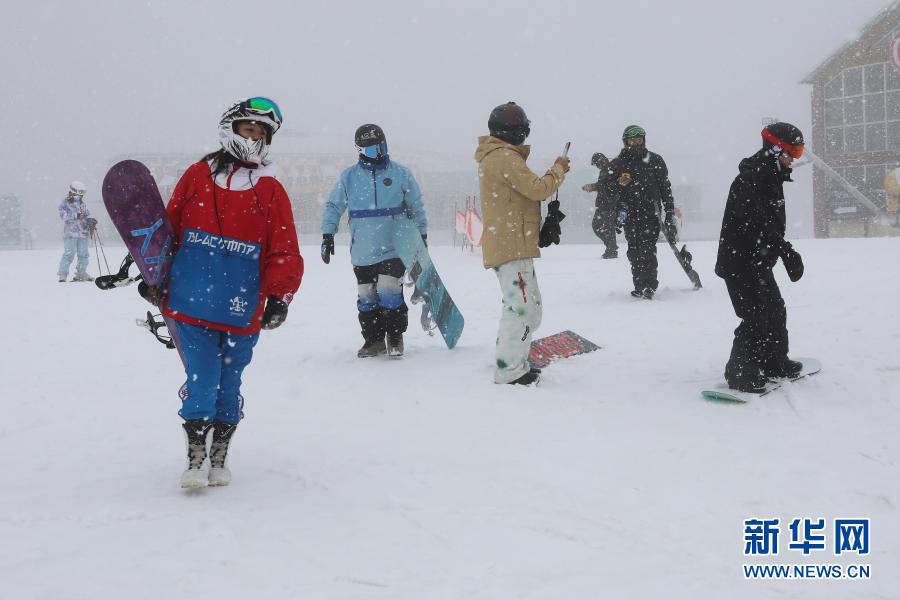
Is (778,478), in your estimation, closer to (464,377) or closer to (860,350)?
(464,377)

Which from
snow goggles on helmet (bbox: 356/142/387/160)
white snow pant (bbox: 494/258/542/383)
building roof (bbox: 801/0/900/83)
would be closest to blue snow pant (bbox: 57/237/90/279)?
snow goggles on helmet (bbox: 356/142/387/160)

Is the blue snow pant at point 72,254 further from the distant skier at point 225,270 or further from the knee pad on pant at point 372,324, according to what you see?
the distant skier at point 225,270

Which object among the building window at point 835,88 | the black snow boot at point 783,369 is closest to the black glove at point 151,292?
the black snow boot at point 783,369

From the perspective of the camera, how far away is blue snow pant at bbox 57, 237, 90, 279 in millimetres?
13227

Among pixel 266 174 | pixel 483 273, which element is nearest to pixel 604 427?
pixel 266 174

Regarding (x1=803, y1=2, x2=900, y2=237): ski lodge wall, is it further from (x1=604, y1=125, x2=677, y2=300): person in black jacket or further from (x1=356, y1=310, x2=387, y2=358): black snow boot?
(x1=356, y1=310, x2=387, y2=358): black snow boot

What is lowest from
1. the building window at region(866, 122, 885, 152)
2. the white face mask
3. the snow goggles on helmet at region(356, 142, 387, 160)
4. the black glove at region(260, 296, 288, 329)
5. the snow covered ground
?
the snow covered ground

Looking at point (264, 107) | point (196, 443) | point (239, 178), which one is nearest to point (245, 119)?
point (264, 107)

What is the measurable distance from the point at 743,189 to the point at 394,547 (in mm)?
3164

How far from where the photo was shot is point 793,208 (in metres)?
114

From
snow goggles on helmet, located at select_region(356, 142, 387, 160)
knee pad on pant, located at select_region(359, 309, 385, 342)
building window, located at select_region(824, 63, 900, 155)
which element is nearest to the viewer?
snow goggles on helmet, located at select_region(356, 142, 387, 160)

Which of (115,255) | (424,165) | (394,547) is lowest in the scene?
(394,547)

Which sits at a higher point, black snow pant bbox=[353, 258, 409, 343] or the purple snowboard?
the purple snowboard

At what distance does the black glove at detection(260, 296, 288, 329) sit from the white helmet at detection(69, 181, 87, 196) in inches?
487
